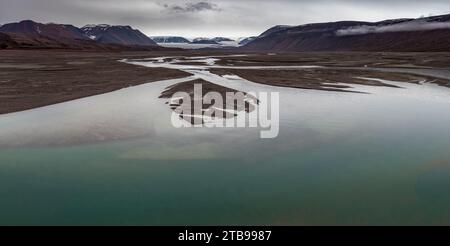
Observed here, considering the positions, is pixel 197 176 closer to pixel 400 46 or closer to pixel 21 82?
pixel 21 82

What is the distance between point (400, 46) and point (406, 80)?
147 meters

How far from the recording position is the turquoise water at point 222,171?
888 centimetres

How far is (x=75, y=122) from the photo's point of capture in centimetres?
1800

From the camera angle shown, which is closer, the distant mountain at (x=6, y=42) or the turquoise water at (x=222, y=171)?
the turquoise water at (x=222, y=171)

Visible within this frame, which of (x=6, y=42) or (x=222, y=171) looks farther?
(x=6, y=42)

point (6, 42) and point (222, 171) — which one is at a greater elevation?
point (6, 42)

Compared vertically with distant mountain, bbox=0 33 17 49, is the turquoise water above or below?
below

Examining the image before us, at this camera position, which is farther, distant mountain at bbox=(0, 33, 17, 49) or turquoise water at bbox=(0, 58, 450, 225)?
distant mountain at bbox=(0, 33, 17, 49)

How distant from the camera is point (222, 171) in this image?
11586 mm

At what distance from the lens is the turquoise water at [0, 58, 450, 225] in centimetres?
888
